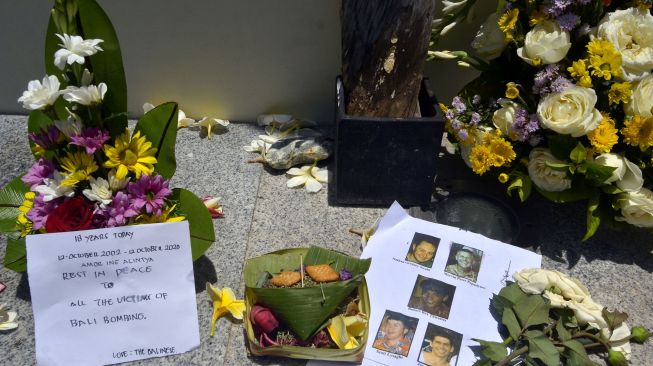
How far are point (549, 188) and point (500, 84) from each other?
0.41 meters

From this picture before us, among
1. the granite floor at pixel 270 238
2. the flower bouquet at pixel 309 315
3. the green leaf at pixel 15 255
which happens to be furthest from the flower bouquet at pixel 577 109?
the green leaf at pixel 15 255

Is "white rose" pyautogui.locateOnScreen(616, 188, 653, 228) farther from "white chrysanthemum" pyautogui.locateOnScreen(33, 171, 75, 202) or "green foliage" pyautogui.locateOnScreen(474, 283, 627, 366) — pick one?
"white chrysanthemum" pyautogui.locateOnScreen(33, 171, 75, 202)

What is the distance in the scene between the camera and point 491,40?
1.70 meters

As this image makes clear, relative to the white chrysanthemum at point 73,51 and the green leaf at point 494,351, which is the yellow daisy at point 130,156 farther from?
the green leaf at point 494,351

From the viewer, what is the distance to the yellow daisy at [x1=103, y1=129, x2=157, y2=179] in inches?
50.1

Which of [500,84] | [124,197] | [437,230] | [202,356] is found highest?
[500,84]

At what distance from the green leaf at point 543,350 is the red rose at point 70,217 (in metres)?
1.14

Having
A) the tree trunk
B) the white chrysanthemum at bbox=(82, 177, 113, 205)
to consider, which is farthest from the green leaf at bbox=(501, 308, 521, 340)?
the white chrysanthemum at bbox=(82, 177, 113, 205)

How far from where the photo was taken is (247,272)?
55.0 inches

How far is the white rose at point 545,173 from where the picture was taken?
1543mm

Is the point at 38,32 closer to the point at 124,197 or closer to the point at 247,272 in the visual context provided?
the point at 124,197

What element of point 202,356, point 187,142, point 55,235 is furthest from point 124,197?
point 187,142

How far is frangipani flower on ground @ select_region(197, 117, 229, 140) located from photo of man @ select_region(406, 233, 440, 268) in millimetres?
984

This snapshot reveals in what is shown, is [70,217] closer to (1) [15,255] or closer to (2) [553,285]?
(1) [15,255]
